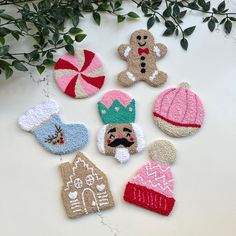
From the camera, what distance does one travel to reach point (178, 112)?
5.46ft

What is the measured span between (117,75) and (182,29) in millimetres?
345

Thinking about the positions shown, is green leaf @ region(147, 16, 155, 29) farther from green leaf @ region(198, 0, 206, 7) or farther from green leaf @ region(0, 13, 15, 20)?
green leaf @ region(0, 13, 15, 20)

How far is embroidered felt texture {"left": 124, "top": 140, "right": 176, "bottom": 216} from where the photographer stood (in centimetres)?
158

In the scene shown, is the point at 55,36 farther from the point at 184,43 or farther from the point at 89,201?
the point at 89,201

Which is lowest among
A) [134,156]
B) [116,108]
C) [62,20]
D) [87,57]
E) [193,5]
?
[134,156]

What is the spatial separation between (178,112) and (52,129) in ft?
1.65

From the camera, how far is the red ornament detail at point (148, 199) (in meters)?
1.58

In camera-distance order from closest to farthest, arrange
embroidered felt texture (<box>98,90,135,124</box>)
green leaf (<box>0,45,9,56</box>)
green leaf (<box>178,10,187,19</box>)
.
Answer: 1. green leaf (<box>0,45,9,56</box>)
2. embroidered felt texture (<box>98,90,135,124</box>)
3. green leaf (<box>178,10,187,19</box>)

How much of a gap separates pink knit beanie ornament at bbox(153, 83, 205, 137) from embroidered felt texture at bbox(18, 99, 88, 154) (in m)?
0.31

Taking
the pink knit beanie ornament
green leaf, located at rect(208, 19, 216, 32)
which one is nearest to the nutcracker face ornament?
the pink knit beanie ornament

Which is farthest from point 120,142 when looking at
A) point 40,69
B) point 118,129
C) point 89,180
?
point 40,69

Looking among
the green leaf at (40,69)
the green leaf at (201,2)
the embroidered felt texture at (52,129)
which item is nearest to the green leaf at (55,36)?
the green leaf at (40,69)

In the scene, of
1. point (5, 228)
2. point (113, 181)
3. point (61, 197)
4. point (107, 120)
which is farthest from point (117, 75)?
point (5, 228)

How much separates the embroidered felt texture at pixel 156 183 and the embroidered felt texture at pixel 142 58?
27 cm
